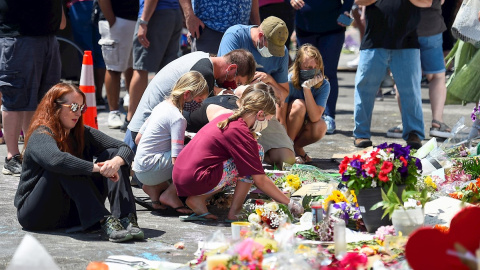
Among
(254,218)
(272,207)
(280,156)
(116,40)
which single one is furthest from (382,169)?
(116,40)

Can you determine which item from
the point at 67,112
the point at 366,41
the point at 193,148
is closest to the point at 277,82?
the point at 366,41

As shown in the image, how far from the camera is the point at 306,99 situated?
24.5 ft

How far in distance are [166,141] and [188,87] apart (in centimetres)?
42

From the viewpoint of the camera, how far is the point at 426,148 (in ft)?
22.9

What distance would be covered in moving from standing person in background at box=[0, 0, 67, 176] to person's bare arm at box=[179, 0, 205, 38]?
1403mm

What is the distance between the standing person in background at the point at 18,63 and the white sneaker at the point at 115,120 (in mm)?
2103

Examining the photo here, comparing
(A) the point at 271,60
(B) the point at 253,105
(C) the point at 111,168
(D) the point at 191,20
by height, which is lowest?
(C) the point at 111,168

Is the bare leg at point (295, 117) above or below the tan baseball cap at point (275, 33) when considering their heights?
below

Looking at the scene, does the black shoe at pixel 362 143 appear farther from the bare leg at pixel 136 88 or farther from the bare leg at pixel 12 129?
the bare leg at pixel 12 129

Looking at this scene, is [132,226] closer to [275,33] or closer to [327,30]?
[275,33]

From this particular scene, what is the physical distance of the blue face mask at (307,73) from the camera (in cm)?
744

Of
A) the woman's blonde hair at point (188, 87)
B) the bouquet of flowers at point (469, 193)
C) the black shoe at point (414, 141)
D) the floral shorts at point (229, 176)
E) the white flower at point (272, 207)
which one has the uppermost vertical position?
the woman's blonde hair at point (188, 87)

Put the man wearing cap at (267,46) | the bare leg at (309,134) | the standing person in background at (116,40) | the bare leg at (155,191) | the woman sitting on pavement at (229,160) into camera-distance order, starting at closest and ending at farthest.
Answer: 1. the woman sitting on pavement at (229,160)
2. the bare leg at (155,191)
3. the man wearing cap at (267,46)
4. the bare leg at (309,134)
5. the standing person in background at (116,40)

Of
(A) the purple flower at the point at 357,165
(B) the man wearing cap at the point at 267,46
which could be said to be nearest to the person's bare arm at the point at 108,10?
(B) the man wearing cap at the point at 267,46
